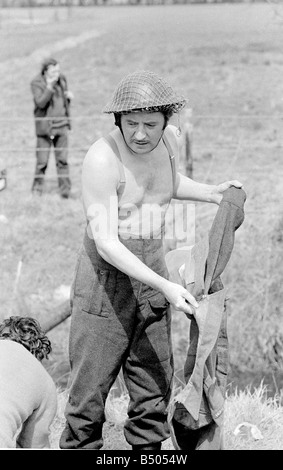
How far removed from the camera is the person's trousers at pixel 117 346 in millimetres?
2807

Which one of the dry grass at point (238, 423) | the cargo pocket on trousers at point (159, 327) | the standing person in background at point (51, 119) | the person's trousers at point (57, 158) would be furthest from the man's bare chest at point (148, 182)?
the person's trousers at point (57, 158)

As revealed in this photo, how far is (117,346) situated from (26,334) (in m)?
0.35

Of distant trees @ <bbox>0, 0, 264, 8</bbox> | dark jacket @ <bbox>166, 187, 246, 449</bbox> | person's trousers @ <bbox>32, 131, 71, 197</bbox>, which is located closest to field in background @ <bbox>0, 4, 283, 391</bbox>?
person's trousers @ <bbox>32, 131, 71, 197</bbox>

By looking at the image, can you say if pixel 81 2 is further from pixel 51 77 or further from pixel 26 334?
pixel 26 334

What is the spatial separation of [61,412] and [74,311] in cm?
118

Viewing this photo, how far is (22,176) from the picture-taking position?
9188mm

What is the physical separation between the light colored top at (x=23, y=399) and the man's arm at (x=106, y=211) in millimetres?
477

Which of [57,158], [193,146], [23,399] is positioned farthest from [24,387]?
[193,146]

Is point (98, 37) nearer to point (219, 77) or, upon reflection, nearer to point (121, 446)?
point (219, 77)

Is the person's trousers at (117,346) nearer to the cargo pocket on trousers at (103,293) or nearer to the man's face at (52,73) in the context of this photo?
the cargo pocket on trousers at (103,293)

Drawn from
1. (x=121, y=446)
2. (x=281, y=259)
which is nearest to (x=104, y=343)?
(x=121, y=446)

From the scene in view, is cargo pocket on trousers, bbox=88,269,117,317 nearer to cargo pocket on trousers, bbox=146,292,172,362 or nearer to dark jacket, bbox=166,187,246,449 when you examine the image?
cargo pocket on trousers, bbox=146,292,172,362
